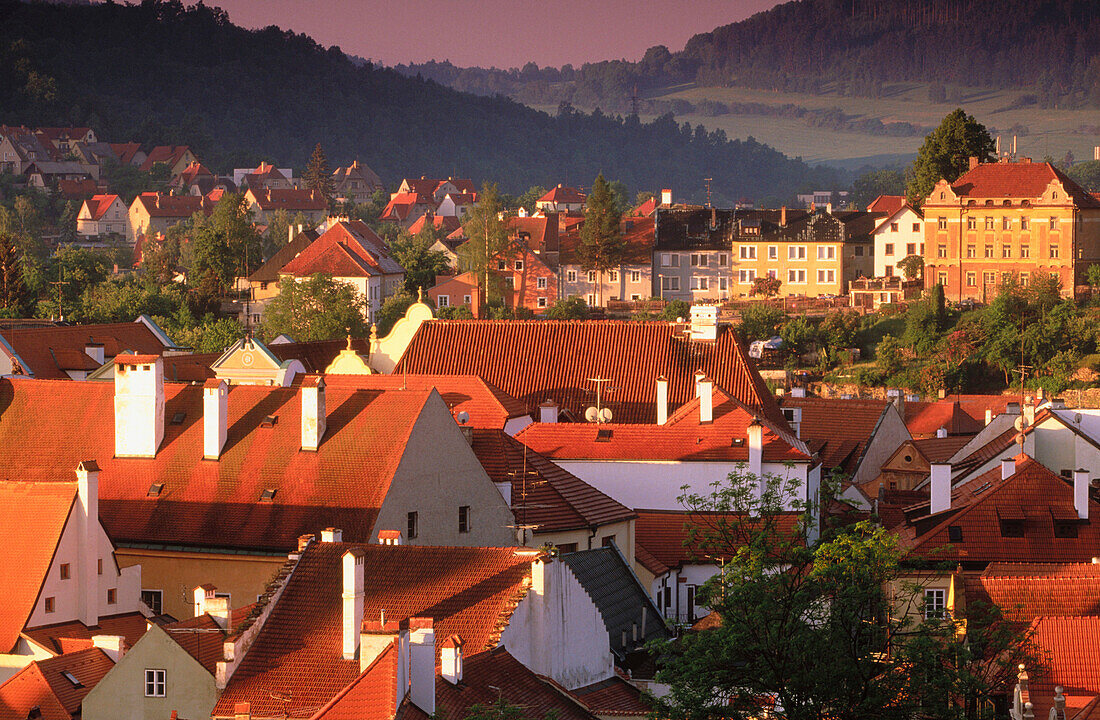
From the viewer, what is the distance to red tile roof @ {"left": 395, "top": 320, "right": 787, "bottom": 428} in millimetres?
50000

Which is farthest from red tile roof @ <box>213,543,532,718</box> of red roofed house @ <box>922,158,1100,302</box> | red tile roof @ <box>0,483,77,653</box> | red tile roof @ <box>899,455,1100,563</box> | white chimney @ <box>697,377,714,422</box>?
red roofed house @ <box>922,158,1100,302</box>

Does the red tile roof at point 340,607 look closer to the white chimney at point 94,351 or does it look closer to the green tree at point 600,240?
the white chimney at point 94,351

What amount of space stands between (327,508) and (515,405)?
46.4ft

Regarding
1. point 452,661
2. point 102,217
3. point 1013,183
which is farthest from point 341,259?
point 452,661

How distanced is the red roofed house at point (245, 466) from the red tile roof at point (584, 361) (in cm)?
1569

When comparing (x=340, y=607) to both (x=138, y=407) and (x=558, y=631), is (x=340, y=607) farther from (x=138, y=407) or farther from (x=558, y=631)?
(x=138, y=407)

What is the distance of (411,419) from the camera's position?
3291 centimetres

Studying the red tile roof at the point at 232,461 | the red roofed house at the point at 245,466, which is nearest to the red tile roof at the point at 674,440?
the red roofed house at the point at 245,466

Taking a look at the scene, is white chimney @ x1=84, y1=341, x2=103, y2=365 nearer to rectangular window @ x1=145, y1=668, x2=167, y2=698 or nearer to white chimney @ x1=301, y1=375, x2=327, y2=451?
white chimney @ x1=301, y1=375, x2=327, y2=451

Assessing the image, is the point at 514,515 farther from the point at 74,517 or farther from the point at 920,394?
the point at 920,394

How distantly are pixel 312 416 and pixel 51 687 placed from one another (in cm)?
978

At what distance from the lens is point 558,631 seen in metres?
24.7

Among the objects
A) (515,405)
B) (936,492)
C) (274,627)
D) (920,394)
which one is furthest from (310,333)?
(274,627)

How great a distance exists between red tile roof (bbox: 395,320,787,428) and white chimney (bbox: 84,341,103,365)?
11.3m
